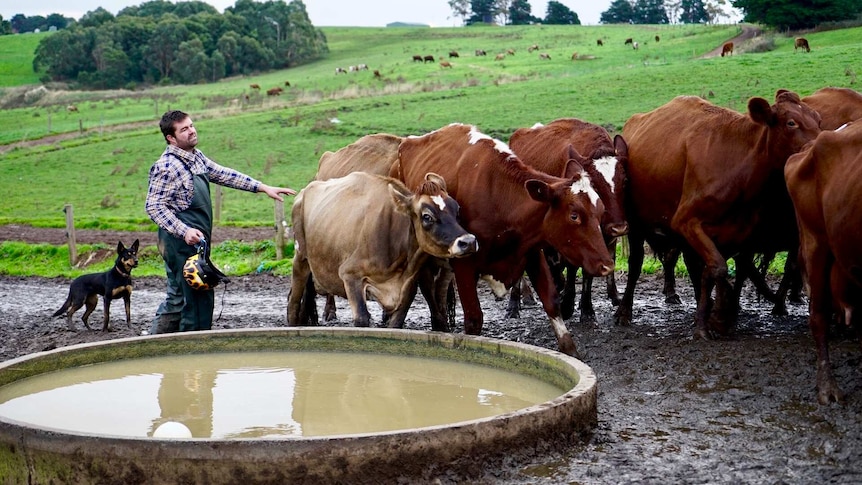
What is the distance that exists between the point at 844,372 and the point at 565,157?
390 centimetres

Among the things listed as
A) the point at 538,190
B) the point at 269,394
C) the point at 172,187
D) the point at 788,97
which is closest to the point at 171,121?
the point at 172,187

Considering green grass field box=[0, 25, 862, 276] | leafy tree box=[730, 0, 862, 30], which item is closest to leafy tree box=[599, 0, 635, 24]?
green grass field box=[0, 25, 862, 276]

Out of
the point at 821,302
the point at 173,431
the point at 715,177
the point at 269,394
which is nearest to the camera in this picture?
the point at 173,431

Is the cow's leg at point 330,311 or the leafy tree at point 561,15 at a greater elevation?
the leafy tree at point 561,15

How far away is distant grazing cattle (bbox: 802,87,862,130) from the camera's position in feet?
34.4

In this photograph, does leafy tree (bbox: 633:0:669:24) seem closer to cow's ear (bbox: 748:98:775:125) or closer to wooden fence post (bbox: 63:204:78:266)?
wooden fence post (bbox: 63:204:78:266)

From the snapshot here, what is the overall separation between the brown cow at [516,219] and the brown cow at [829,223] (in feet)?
5.94

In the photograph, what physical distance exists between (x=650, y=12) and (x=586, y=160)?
124m

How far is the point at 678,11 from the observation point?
128 meters

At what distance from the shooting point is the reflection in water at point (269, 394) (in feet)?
21.6

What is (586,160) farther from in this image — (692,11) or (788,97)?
(692,11)

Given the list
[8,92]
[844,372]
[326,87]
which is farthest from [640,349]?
[8,92]

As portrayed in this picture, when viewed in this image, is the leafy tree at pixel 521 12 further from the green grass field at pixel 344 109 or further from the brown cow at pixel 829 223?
the brown cow at pixel 829 223

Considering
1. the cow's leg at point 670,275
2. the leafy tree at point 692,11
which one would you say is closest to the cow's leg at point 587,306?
the cow's leg at point 670,275
